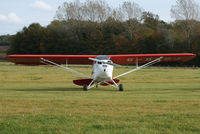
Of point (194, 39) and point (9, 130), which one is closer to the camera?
point (9, 130)

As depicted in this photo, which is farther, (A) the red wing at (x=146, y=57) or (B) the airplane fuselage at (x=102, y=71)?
(A) the red wing at (x=146, y=57)

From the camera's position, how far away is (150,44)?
62.9 metres

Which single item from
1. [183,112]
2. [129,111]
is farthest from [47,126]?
[183,112]

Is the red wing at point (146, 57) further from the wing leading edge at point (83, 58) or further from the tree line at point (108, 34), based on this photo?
the tree line at point (108, 34)

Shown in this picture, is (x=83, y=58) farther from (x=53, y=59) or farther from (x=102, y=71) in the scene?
(x=102, y=71)

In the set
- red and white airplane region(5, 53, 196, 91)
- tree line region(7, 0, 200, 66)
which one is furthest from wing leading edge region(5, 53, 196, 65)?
tree line region(7, 0, 200, 66)

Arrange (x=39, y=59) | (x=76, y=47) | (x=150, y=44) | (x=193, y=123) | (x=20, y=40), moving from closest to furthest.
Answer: (x=193, y=123), (x=39, y=59), (x=150, y=44), (x=76, y=47), (x=20, y=40)

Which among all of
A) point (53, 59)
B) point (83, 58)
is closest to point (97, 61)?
point (83, 58)

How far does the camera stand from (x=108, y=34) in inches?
2842

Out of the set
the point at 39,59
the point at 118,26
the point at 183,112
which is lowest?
the point at 183,112

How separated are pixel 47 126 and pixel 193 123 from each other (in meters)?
3.23

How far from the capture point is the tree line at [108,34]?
59.4 metres

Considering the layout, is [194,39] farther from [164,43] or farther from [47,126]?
[47,126]

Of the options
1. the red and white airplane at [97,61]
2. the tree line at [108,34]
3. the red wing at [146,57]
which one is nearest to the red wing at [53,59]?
the red and white airplane at [97,61]
